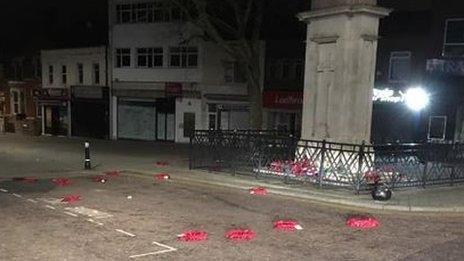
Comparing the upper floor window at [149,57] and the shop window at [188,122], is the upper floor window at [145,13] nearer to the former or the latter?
the upper floor window at [149,57]

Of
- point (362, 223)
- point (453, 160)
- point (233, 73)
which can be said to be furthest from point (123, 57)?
point (362, 223)

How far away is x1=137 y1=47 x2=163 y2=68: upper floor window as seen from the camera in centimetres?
3562

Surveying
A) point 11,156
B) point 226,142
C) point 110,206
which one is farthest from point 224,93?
point 110,206

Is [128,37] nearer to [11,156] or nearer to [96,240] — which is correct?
[11,156]

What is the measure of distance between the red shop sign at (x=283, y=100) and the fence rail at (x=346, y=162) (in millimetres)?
12571

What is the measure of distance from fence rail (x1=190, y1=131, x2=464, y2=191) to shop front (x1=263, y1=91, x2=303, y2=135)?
12.7m

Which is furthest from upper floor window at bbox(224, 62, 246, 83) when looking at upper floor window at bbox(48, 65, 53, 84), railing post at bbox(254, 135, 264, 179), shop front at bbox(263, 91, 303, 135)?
upper floor window at bbox(48, 65, 53, 84)

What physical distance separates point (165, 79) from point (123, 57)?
13.4 ft

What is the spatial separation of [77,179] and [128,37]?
2098 cm

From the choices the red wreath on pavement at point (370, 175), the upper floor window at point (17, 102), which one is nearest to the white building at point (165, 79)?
the upper floor window at point (17, 102)

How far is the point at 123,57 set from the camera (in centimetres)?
3728

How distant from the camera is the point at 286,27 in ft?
103

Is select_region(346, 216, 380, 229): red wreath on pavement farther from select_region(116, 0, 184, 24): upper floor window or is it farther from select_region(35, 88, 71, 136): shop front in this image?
select_region(35, 88, 71, 136): shop front

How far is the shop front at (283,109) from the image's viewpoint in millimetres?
30094
